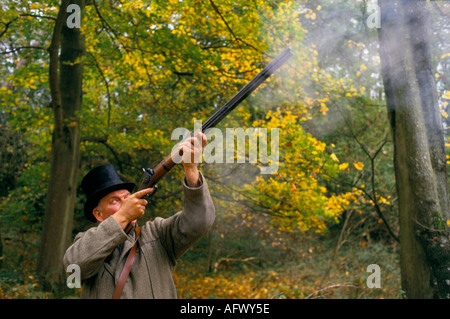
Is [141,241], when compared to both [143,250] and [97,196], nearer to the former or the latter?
[143,250]

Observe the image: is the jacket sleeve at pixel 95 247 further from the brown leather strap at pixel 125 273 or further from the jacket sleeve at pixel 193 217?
the jacket sleeve at pixel 193 217

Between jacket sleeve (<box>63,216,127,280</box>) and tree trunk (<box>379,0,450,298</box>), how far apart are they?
3.55 m

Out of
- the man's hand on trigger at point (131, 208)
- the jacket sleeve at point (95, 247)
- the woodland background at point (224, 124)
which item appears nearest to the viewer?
the jacket sleeve at point (95, 247)

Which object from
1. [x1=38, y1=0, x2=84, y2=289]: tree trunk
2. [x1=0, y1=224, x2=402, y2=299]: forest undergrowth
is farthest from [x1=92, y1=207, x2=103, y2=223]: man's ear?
[x1=0, y1=224, x2=402, y2=299]: forest undergrowth

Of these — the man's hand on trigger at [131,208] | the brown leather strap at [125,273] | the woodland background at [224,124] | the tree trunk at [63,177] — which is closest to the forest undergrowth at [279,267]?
the woodland background at [224,124]

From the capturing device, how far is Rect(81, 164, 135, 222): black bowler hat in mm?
2570

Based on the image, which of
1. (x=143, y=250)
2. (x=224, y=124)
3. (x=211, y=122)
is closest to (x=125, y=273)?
(x=143, y=250)

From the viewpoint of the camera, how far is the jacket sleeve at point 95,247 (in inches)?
83.5

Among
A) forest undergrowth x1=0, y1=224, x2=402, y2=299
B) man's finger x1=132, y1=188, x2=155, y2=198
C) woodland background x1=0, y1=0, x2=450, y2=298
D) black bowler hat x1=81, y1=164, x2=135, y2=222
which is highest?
woodland background x1=0, y1=0, x2=450, y2=298

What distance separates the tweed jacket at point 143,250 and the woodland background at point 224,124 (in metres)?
2.97

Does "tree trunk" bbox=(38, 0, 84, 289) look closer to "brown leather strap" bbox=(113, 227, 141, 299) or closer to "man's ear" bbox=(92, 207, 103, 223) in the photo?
"man's ear" bbox=(92, 207, 103, 223)

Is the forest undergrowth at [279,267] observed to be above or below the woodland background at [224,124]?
below

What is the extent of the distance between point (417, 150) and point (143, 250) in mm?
3451

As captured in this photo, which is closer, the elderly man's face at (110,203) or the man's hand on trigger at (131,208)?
the man's hand on trigger at (131,208)
